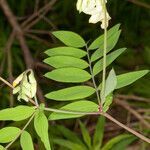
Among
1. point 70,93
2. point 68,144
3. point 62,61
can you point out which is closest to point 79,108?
point 70,93

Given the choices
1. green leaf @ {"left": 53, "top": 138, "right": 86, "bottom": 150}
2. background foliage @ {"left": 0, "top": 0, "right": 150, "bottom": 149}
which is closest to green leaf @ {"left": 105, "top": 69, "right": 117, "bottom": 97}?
green leaf @ {"left": 53, "top": 138, "right": 86, "bottom": 150}

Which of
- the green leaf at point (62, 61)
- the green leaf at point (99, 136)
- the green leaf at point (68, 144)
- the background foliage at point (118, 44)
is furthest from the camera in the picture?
the background foliage at point (118, 44)

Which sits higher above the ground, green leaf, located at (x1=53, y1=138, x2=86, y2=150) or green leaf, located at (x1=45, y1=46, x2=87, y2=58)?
green leaf, located at (x1=45, y1=46, x2=87, y2=58)

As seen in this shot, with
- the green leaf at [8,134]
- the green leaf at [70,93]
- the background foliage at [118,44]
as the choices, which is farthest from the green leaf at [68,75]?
the background foliage at [118,44]

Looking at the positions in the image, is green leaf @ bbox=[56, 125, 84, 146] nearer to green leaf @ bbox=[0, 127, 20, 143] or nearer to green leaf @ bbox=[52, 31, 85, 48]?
green leaf @ bbox=[52, 31, 85, 48]

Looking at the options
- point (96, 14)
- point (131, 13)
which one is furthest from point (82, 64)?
point (131, 13)

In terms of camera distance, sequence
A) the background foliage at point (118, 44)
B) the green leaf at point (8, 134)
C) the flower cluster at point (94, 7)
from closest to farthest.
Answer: the flower cluster at point (94, 7), the green leaf at point (8, 134), the background foliage at point (118, 44)

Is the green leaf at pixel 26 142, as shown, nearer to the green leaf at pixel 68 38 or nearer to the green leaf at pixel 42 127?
the green leaf at pixel 42 127
